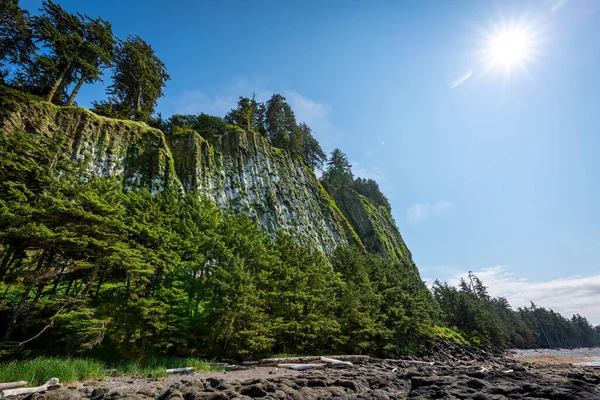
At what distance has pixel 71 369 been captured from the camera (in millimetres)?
10070

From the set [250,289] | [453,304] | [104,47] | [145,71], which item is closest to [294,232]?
[250,289]

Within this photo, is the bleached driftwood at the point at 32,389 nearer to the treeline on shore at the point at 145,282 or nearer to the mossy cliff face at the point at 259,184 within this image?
the treeline on shore at the point at 145,282

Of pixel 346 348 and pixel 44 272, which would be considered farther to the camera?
pixel 346 348

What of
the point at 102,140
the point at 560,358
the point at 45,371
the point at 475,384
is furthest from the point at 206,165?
the point at 560,358

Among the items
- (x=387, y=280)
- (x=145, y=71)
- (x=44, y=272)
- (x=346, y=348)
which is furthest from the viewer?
(x=145, y=71)

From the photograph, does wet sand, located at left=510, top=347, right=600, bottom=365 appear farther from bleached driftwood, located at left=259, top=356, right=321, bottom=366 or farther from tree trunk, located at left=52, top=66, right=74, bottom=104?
tree trunk, located at left=52, top=66, right=74, bottom=104

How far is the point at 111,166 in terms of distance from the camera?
28.1 meters

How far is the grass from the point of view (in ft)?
29.2

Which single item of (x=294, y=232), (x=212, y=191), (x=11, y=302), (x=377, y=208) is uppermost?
(x=377, y=208)

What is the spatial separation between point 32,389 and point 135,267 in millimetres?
6820

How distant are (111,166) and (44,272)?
1994cm

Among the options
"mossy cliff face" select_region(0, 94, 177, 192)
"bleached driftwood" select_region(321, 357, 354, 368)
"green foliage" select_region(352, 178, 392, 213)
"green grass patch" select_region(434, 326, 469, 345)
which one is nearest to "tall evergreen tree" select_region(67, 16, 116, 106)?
"mossy cliff face" select_region(0, 94, 177, 192)

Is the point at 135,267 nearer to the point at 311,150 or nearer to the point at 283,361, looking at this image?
the point at 283,361

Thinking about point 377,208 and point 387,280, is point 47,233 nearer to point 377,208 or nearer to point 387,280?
point 387,280
